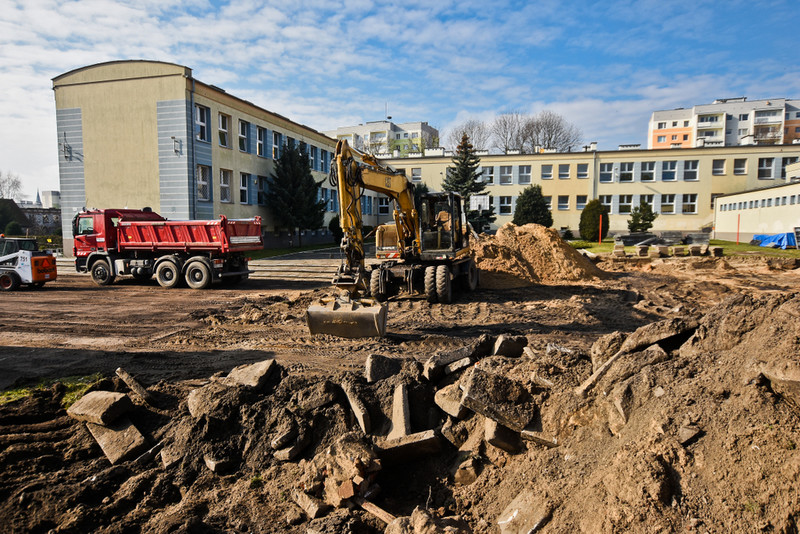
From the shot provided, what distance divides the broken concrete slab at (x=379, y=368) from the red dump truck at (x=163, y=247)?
467 inches

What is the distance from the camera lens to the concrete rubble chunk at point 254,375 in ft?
18.1

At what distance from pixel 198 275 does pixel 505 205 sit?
1478 inches

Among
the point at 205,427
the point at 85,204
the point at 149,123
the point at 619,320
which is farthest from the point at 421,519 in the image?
the point at 85,204

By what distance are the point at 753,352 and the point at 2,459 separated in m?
6.83

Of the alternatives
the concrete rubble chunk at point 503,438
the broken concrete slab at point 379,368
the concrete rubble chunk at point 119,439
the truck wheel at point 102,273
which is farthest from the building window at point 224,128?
the concrete rubble chunk at point 503,438

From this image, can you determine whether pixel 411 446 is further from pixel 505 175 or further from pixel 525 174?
pixel 505 175

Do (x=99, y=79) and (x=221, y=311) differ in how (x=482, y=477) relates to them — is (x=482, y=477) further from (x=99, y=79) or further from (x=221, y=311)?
(x=99, y=79)

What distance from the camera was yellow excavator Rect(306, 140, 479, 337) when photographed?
32.9 ft

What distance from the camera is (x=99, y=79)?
24.7 meters

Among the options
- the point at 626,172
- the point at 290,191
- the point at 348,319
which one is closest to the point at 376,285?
the point at 348,319

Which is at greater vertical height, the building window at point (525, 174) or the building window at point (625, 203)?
the building window at point (525, 174)

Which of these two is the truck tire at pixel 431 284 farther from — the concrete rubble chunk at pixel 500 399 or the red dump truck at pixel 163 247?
the concrete rubble chunk at pixel 500 399

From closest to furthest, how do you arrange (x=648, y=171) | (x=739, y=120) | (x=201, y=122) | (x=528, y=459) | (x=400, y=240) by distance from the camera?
(x=528, y=459)
(x=400, y=240)
(x=201, y=122)
(x=648, y=171)
(x=739, y=120)

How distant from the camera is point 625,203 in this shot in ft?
151
